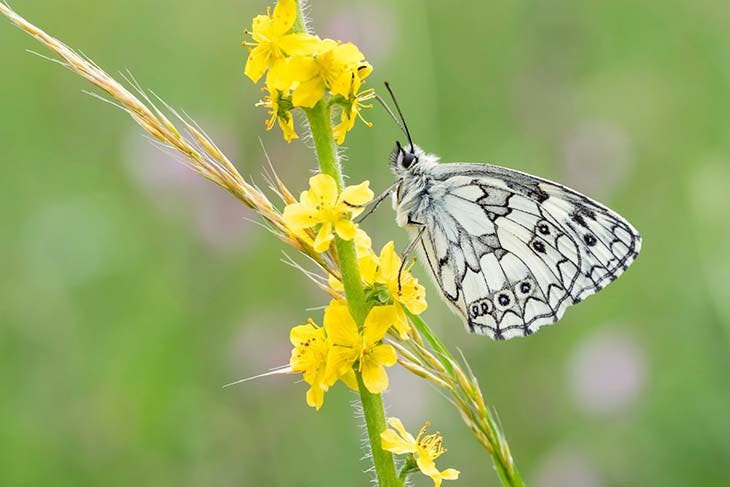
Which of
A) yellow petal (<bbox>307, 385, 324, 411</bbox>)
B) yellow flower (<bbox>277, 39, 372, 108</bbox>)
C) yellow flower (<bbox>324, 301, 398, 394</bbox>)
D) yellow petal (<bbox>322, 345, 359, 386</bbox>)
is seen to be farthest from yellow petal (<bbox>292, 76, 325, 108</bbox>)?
yellow petal (<bbox>307, 385, 324, 411</bbox>)

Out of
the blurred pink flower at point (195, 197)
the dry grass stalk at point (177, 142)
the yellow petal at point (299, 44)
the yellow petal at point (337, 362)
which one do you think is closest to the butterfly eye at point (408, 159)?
the dry grass stalk at point (177, 142)

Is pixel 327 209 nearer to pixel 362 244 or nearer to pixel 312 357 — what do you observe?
pixel 362 244

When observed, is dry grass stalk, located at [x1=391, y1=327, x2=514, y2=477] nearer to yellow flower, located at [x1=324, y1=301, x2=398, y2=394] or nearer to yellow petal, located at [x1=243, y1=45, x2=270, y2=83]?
yellow flower, located at [x1=324, y1=301, x2=398, y2=394]

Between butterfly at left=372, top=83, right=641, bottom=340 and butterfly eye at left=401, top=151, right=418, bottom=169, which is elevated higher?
butterfly eye at left=401, top=151, right=418, bottom=169

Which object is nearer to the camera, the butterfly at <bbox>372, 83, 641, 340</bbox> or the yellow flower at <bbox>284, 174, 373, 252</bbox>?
the yellow flower at <bbox>284, 174, 373, 252</bbox>

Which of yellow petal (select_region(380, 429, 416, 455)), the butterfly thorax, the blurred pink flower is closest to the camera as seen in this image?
yellow petal (select_region(380, 429, 416, 455))

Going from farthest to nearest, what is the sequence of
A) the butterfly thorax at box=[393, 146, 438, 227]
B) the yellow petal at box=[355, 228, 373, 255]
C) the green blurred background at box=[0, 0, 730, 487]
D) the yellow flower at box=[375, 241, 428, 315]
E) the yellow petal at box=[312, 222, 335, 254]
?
the green blurred background at box=[0, 0, 730, 487], the butterfly thorax at box=[393, 146, 438, 227], the yellow petal at box=[355, 228, 373, 255], the yellow flower at box=[375, 241, 428, 315], the yellow petal at box=[312, 222, 335, 254]

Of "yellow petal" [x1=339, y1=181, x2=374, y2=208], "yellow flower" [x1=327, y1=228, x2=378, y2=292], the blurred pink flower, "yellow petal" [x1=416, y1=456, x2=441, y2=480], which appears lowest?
"yellow petal" [x1=416, y1=456, x2=441, y2=480]

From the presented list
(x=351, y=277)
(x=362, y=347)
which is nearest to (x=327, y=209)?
(x=351, y=277)
